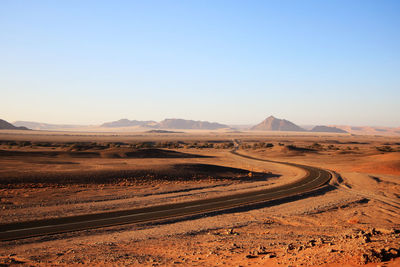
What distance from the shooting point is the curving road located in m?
16.7

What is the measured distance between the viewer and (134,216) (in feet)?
66.9

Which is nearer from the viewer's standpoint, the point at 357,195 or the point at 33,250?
the point at 33,250

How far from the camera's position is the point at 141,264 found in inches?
476

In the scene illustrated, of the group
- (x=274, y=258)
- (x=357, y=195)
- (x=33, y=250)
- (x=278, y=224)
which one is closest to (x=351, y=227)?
(x=278, y=224)

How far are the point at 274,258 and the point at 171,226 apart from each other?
8324 mm

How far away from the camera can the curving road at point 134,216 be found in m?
16.7

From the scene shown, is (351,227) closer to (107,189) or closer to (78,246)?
(78,246)

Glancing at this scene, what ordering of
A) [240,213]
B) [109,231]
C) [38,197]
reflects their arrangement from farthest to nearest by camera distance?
1. [38,197]
2. [240,213]
3. [109,231]

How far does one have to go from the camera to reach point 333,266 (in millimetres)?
9703

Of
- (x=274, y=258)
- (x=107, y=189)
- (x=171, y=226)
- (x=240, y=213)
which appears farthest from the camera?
(x=107, y=189)

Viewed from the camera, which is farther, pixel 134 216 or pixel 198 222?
pixel 134 216

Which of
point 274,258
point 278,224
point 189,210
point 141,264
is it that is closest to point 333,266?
point 274,258

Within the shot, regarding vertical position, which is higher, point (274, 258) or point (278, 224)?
point (274, 258)

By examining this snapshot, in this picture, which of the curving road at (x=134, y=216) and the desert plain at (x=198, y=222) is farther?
the curving road at (x=134, y=216)
